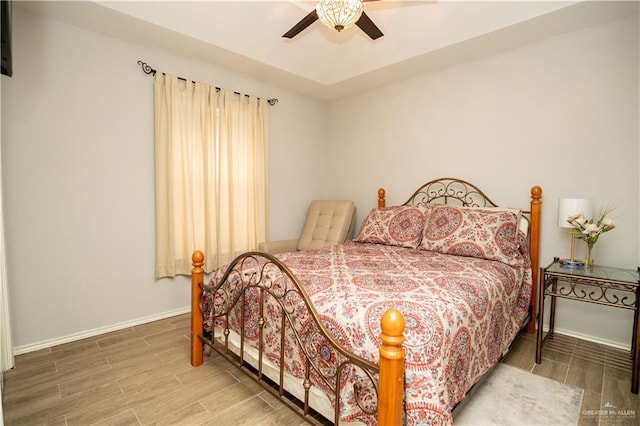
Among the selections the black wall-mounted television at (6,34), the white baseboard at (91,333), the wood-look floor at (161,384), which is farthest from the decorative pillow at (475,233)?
the black wall-mounted television at (6,34)

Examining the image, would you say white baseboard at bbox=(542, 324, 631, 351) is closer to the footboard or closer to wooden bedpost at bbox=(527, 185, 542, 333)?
wooden bedpost at bbox=(527, 185, 542, 333)

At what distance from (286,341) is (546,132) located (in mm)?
2700

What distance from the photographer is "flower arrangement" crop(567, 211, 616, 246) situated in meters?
2.23

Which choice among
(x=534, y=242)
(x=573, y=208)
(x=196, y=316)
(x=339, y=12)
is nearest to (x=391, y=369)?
(x=196, y=316)

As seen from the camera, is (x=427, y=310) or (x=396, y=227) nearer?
(x=427, y=310)

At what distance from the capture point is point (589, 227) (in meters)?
2.24

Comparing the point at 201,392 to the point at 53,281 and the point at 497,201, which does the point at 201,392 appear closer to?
the point at 53,281

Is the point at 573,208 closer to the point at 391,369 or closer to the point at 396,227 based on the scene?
the point at 396,227

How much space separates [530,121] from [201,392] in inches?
128

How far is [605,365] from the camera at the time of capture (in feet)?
7.32

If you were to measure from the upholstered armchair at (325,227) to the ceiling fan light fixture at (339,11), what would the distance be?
2.21 m

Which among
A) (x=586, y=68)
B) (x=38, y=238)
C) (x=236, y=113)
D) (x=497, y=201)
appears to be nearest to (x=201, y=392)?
(x=38, y=238)

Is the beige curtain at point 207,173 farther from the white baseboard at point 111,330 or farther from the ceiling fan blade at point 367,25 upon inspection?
the ceiling fan blade at point 367,25

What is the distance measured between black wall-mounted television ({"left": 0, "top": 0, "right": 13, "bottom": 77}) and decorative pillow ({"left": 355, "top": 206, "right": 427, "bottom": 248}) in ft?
9.06
